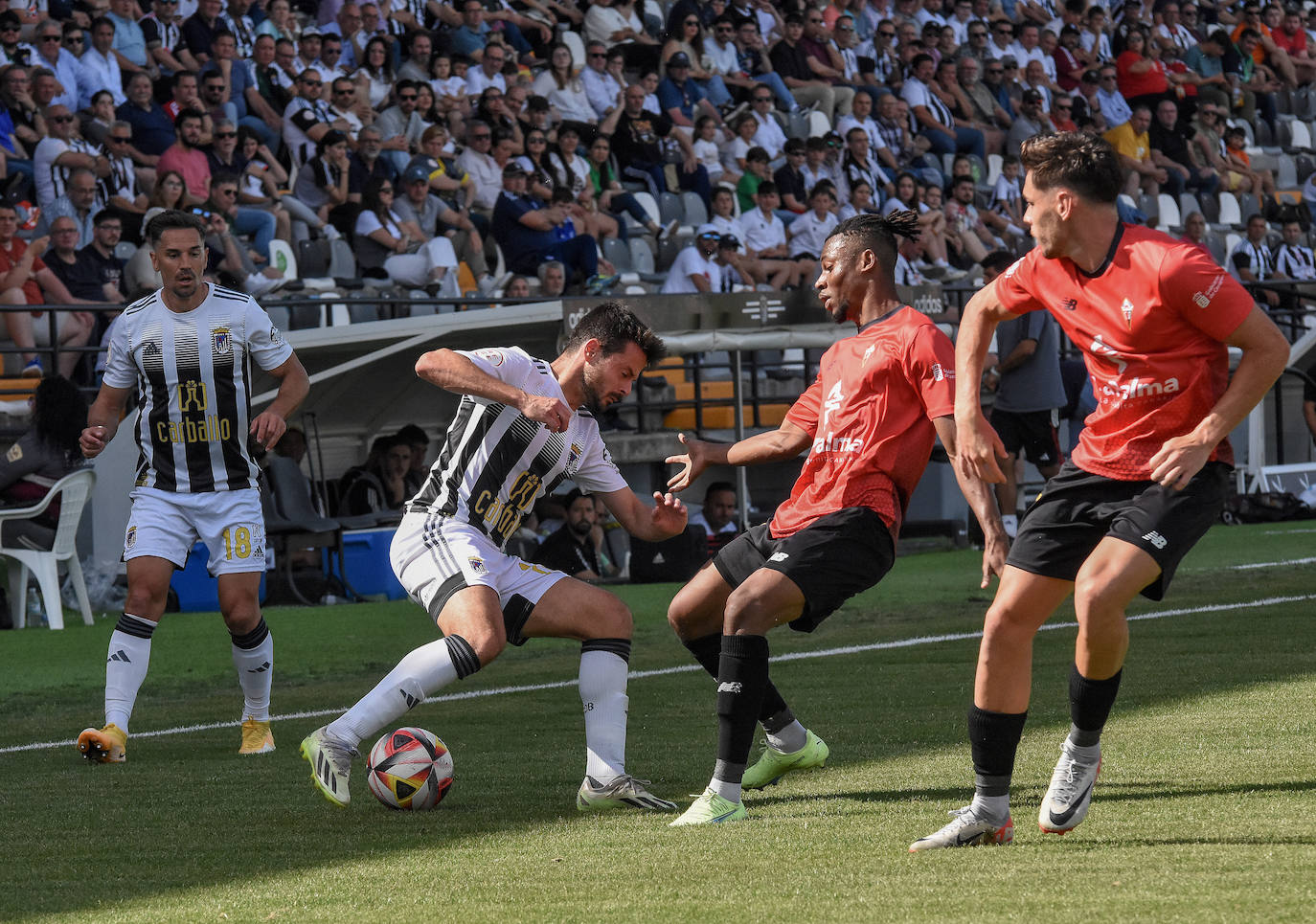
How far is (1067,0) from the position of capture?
27.0 meters

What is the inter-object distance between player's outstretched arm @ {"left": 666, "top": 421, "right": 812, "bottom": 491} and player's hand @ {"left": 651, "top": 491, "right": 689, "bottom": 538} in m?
0.05

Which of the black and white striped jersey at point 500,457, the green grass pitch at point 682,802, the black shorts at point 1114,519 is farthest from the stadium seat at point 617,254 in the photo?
the black shorts at point 1114,519

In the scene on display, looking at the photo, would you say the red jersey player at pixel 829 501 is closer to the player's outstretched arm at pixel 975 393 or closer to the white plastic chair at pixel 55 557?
the player's outstretched arm at pixel 975 393

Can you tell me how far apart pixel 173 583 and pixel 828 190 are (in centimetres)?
873

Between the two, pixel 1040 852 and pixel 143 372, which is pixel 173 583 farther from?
pixel 1040 852

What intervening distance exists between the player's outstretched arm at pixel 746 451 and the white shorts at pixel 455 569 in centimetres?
58

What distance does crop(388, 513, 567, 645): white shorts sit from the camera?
5.89 m

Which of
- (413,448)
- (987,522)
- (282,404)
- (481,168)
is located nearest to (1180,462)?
(987,522)

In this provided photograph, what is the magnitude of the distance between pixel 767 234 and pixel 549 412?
1341cm

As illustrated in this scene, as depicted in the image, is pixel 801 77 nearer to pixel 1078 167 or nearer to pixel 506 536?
pixel 506 536

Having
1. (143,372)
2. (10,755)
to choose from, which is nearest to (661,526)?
(143,372)

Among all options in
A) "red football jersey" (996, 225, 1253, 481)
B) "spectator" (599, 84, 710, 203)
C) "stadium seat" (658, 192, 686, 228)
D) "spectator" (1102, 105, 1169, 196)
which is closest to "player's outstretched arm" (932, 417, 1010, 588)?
"red football jersey" (996, 225, 1253, 481)

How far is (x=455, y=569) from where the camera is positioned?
5895 millimetres

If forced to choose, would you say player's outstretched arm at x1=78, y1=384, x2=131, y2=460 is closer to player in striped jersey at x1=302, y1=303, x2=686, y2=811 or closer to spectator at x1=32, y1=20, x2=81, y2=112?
player in striped jersey at x1=302, y1=303, x2=686, y2=811
